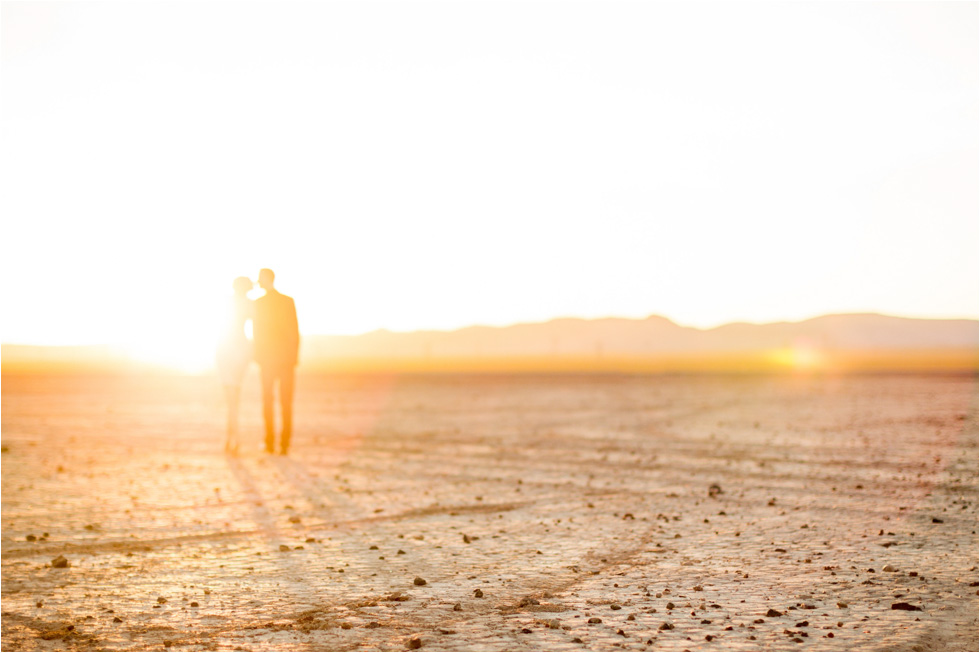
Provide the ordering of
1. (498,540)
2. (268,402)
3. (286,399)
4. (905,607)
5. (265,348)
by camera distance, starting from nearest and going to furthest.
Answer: (905,607) → (498,540) → (265,348) → (268,402) → (286,399)

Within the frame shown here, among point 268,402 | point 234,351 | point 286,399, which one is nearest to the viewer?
point 268,402

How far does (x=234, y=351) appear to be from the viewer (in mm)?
12000

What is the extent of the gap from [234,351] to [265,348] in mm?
732

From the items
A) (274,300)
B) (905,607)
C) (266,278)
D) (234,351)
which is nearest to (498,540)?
(905,607)

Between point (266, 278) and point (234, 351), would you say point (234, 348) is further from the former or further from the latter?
point (266, 278)

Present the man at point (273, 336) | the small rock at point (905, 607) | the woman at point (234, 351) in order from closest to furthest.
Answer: the small rock at point (905, 607), the man at point (273, 336), the woman at point (234, 351)

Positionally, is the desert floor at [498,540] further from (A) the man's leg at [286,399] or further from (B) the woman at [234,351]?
(B) the woman at [234,351]

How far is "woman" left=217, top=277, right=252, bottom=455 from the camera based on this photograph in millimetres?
11977

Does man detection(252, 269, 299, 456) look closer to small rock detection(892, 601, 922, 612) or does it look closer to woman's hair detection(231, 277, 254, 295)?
woman's hair detection(231, 277, 254, 295)

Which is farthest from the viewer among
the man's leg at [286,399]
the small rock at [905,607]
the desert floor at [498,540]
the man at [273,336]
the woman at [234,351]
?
the woman at [234,351]

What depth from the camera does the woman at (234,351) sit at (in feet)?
39.3

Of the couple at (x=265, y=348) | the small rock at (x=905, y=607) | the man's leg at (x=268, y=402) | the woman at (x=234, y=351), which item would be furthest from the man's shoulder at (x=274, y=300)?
the small rock at (x=905, y=607)

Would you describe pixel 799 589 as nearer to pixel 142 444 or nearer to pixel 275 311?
pixel 275 311

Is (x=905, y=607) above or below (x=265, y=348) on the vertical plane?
below
